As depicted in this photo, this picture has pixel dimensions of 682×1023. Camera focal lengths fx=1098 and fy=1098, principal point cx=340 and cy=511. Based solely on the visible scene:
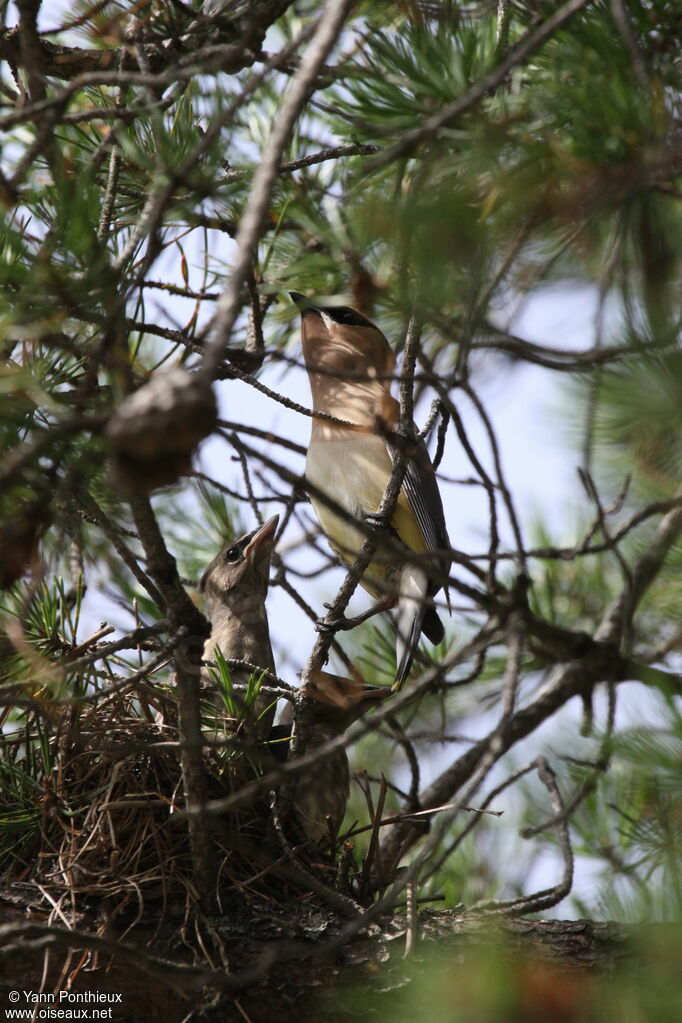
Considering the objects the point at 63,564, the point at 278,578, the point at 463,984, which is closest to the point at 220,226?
the point at 278,578

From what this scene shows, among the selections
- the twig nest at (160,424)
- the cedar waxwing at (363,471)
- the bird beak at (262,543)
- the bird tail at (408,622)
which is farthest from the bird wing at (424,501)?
the twig nest at (160,424)

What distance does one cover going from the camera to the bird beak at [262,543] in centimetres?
401

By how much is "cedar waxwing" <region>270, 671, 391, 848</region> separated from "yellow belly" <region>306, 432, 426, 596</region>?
0.52 m

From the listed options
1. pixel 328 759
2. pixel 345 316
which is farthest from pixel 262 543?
pixel 328 759

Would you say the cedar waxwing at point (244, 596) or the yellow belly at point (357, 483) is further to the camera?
the cedar waxwing at point (244, 596)

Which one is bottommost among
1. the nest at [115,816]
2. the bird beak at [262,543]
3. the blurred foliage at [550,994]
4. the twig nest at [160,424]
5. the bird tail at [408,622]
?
the blurred foliage at [550,994]

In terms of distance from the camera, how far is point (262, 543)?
403 cm

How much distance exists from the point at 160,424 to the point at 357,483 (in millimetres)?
2566

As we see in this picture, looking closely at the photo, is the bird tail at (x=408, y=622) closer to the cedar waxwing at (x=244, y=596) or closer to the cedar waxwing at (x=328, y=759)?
the cedar waxwing at (x=328, y=759)

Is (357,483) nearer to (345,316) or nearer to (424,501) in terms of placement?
(424,501)

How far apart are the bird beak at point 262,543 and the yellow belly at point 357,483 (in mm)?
270

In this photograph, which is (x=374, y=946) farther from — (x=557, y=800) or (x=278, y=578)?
(x=278, y=578)

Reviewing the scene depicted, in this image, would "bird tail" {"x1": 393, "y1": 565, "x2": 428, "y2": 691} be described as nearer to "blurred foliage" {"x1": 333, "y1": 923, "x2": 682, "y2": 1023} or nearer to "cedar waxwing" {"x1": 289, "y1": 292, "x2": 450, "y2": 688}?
"cedar waxwing" {"x1": 289, "y1": 292, "x2": 450, "y2": 688}

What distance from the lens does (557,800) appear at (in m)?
2.27
